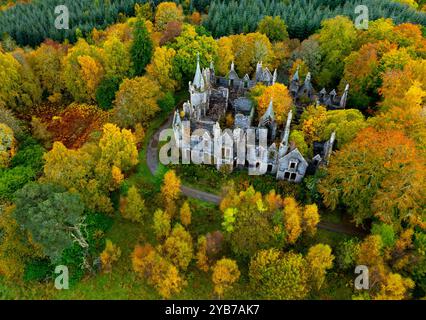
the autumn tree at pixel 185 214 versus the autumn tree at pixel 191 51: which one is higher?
the autumn tree at pixel 191 51

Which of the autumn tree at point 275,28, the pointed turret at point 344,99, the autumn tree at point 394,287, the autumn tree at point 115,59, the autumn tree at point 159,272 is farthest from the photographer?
the autumn tree at point 275,28

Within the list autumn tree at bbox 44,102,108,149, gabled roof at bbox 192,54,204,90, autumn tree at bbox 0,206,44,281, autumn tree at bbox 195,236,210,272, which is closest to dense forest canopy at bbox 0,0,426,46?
autumn tree at bbox 44,102,108,149

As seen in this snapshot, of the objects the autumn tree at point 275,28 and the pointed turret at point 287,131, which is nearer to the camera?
the pointed turret at point 287,131

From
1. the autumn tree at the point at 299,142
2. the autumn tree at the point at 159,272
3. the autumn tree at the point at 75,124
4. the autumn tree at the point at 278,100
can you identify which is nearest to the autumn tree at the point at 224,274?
the autumn tree at the point at 159,272

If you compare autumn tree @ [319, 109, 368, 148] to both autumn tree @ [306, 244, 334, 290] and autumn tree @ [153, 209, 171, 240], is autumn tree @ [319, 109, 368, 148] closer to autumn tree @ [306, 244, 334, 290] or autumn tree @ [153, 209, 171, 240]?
autumn tree @ [306, 244, 334, 290]

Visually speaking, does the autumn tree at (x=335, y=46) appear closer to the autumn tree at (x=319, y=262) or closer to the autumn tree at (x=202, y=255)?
the autumn tree at (x=319, y=262)

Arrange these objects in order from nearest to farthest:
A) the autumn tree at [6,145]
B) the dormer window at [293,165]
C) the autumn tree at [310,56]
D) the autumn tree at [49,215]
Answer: the autumn tree at [49,215] → the dormer window at [293,165] → the autumn tree at [6,145] → the autumn tree at [310,56]
